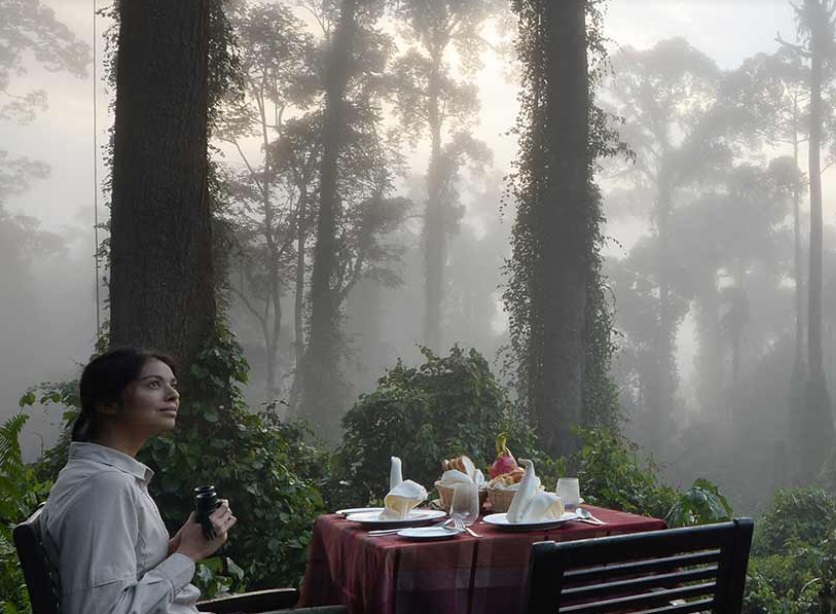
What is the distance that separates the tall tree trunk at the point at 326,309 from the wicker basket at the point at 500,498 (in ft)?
48.0

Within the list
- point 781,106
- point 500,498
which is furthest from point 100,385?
point 781,106

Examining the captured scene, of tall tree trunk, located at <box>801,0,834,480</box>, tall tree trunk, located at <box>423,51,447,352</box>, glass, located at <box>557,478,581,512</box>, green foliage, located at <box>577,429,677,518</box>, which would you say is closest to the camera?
glass, located at <box>557,478,581,512</box>

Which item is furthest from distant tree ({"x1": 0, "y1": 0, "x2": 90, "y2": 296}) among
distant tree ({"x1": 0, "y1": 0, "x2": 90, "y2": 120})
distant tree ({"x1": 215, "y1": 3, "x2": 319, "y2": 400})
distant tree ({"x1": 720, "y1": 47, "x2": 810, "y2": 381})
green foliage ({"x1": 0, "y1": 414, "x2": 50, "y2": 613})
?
distant tree ({"x1": 720, "y1": 47, "x2": 810, "y2": 381})

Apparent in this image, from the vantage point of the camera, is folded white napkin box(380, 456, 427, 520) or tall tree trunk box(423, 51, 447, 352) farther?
tall tree trunk box(423, 51, 447, 352)

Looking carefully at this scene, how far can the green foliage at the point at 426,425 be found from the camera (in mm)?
7340

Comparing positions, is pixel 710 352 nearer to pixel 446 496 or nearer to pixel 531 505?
pixel 446 496

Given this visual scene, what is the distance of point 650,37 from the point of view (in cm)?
2920

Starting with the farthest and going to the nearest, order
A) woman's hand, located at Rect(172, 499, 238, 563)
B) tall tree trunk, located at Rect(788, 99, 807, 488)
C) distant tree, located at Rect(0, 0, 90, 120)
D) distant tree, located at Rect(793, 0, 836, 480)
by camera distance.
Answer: tall tree trunk, located at Rect(788, 99, 807, 488) < distant tree, located at Rect(793, 0, 836, 480) < distant tree, located at Rect(0, 0, 90, 120) < woman's hand, located at Rect(172, 499, 238, 563)

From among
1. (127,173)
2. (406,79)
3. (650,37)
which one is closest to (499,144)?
(406,79)

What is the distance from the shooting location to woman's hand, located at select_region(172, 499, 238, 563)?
6.66 feet

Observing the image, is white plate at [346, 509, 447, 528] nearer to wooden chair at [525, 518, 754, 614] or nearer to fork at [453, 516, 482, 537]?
fork at [453, 516, 482, 537]

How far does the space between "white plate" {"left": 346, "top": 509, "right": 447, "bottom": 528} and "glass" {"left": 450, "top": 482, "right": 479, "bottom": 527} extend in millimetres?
107

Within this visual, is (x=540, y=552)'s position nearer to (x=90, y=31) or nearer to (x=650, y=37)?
(x=90, y=31)

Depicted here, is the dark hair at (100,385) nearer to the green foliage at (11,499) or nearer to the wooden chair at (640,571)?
the wooden chair at (640,571)
